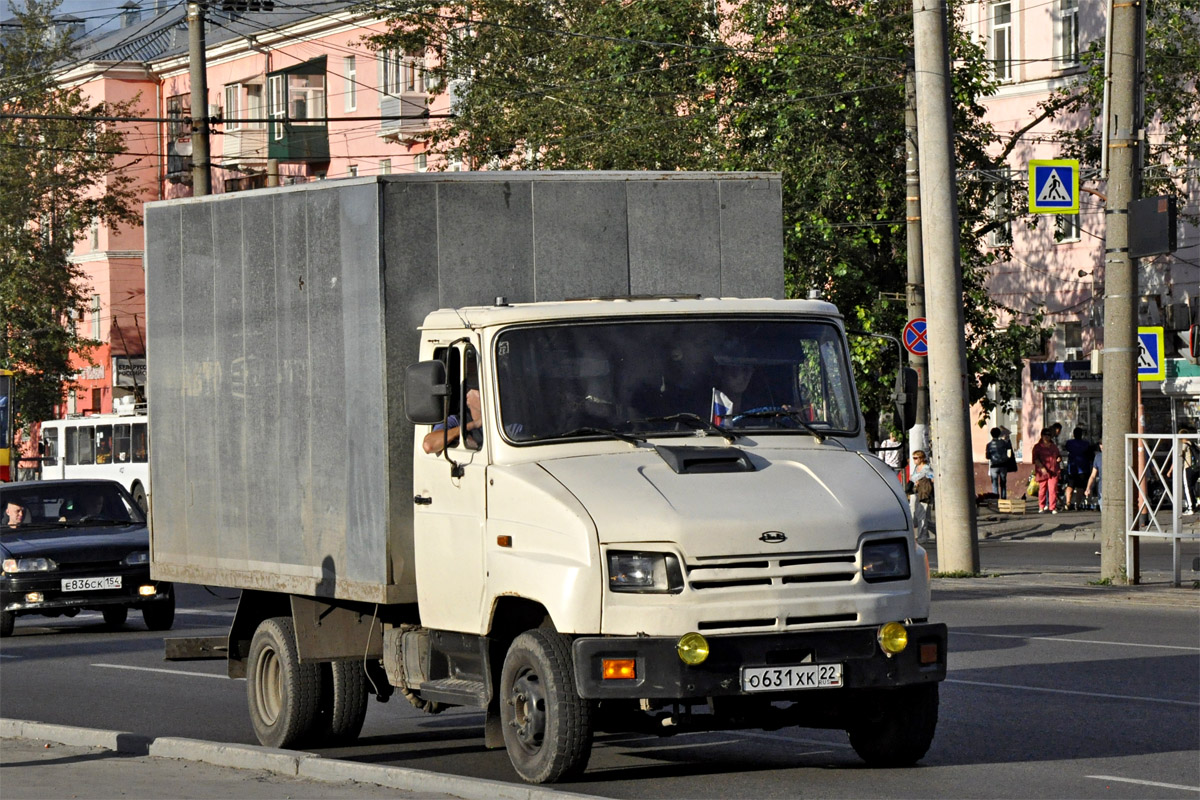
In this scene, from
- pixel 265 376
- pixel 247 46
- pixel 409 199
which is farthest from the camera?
pixel 247 46

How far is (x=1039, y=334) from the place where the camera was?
37906 millimetres

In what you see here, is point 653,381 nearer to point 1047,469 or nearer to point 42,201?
point 1047,469

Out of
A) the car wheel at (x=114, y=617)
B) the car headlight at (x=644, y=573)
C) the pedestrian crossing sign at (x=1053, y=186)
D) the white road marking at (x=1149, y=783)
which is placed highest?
the pedestrian crossing sign at (x=1053, y=186)

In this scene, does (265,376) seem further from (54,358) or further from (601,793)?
(54,358)

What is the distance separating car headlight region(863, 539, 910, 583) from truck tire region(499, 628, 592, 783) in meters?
1.37

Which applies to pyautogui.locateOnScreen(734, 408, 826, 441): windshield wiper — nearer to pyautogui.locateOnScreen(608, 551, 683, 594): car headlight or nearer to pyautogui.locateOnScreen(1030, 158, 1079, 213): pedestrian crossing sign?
pyautogui.locateOnScreen(608, 551, 683, 594): car headlight

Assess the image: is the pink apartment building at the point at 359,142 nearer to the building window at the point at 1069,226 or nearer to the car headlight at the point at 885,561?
the building window at the point at 1069,226

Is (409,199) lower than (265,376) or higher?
higher

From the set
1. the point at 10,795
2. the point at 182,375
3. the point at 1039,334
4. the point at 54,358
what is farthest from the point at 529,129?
the point at 10,795

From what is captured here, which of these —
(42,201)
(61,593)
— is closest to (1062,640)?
(61,593)

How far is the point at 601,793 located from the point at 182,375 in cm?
438

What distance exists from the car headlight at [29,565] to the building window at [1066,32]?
3020 centimetres

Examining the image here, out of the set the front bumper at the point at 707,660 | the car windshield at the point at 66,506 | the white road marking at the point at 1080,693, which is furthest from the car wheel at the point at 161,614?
the front bumper at the point at 707,660

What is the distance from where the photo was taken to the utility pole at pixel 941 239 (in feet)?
76.5
